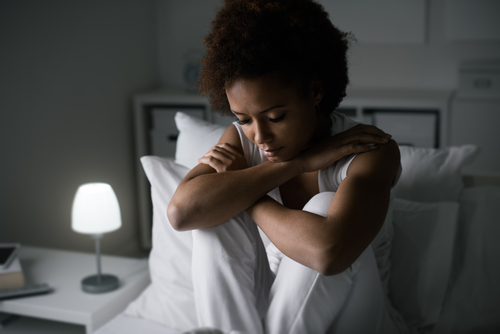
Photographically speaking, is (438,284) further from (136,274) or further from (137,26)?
(137,26)

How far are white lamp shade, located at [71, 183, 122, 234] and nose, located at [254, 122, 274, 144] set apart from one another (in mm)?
837

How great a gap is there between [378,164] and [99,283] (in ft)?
3.51

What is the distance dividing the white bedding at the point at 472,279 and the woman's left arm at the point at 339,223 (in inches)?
18.6

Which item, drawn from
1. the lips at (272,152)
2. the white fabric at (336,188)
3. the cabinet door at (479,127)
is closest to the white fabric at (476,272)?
the white fabric at (336,188)

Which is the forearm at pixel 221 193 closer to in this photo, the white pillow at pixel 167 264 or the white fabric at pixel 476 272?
the white pillow at pixel 167 264

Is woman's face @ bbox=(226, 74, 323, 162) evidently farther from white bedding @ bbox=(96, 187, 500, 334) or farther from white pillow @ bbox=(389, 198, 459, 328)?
white bedding @ bbox=(96, 187, 500, 334)

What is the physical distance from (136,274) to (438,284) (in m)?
1.07

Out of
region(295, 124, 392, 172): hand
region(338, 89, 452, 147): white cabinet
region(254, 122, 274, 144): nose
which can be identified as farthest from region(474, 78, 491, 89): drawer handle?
region(254, 122, 274, 144): nose

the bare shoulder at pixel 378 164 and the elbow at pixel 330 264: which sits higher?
the bare shoulder at pixel 378 164

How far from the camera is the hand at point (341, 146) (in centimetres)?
106

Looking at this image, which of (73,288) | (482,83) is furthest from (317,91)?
(482,83)

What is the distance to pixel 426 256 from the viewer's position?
4.26ft

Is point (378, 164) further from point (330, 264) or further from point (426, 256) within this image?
point (426, 256)

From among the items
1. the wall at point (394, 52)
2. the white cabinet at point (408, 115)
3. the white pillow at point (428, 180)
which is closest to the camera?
the white pillow at point (428, 180)
